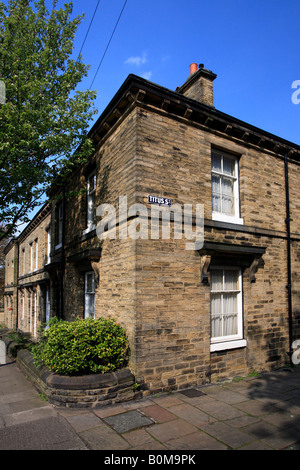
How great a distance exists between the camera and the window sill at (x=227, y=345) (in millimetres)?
7147

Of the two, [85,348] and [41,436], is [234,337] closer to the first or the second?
[85,348]

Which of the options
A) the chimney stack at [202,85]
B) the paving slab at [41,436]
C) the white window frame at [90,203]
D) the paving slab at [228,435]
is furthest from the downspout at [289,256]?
the paving slab at [41,436]

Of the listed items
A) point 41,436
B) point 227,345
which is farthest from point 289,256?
point 41,436

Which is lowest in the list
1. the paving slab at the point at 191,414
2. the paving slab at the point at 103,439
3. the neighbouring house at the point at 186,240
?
the paving slab at the point at 191,414

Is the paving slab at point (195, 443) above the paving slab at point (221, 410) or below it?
above

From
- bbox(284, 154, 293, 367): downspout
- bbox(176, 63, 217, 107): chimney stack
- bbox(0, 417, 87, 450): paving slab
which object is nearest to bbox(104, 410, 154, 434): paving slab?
bbox(0, 417, 87, 450): paving slab

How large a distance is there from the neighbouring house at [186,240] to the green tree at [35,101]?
35.8 inches

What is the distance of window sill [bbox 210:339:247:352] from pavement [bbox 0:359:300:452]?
844 mm

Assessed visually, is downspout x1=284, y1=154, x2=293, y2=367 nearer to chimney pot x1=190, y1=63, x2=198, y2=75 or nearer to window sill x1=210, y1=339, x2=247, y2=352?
window sill x1=210, y1=339, x2=247, y2=352

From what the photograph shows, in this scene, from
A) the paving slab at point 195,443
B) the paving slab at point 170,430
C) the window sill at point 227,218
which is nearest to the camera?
the paving slab at point 195,443

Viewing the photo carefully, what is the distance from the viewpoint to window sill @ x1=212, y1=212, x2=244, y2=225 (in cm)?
778

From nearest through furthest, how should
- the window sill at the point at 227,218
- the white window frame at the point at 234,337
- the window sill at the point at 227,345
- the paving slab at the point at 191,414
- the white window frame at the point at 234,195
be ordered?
1. the paving slab at the point at 191,414
2. the window sill at the point at 227,345
3. the white window frame at the point at 234,337
4. the window sill at the point at 227,218
5. the white window frame at the point at 234,195

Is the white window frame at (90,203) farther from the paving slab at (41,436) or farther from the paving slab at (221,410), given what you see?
the paving slab at (221,410)

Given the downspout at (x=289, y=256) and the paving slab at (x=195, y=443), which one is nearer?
the paving slab at (x=195, y=443)
